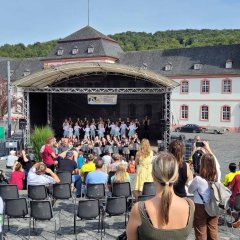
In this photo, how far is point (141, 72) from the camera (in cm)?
2028

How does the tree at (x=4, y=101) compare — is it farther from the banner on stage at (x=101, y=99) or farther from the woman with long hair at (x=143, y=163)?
the woman with long hair at (x=143, y=163)

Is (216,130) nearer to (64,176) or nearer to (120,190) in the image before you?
(64,176)

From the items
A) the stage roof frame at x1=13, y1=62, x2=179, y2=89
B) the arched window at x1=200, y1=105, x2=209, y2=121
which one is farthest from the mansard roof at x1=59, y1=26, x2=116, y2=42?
the stage roof frame at x1=13, y1=62, x2=179, y2=89

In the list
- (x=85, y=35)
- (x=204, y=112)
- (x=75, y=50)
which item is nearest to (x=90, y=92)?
(x=204, y=112)

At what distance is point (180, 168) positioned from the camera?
223 inches

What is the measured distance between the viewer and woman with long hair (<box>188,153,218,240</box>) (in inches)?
186

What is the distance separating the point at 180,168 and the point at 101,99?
63.0ft

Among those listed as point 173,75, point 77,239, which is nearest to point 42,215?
point 77,239

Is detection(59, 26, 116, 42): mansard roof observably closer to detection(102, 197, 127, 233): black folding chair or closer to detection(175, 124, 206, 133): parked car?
detection(175, 124, 206, 133): parked car

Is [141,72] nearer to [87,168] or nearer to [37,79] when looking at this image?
[37,79]

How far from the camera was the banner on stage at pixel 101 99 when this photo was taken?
23938 millimetres

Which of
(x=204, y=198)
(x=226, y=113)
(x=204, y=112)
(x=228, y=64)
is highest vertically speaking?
(x=228, y=64)

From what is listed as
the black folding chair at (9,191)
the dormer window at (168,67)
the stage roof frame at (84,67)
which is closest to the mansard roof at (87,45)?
the dormer window at (168,67)

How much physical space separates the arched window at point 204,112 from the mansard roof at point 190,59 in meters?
3.55
